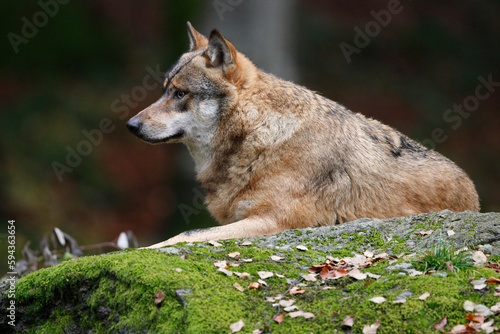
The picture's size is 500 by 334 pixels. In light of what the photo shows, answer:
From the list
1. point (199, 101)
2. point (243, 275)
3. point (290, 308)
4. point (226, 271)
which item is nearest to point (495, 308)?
point (290, 308)

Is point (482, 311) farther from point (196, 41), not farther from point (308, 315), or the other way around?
point (196, 41)

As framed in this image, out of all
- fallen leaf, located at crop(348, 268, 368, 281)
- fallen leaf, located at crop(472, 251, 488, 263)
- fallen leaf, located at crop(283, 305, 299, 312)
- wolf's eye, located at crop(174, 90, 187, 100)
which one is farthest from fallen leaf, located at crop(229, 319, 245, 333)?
wolf's eye, located at crop(174, 90, 187, 100)

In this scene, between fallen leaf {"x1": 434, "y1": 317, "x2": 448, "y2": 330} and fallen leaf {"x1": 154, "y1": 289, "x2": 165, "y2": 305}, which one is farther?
fallen leaf {"x1": 154, "y1": 289, "x2": 165, "y2": 305}

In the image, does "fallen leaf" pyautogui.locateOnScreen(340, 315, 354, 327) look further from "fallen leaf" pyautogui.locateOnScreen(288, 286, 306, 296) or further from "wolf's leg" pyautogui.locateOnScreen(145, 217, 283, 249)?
"wolf's leg" pyautogui.locateOnScreen(145, 217, 283, 249)

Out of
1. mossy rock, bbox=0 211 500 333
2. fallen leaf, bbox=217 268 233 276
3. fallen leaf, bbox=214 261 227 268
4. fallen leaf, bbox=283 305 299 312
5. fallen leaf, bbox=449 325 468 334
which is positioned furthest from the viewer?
fallen leaf, bbox=214 261 227 268

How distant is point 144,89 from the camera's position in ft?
60.2

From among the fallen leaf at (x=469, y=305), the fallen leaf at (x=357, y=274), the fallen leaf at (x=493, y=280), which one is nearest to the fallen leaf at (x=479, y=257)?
the fallen leaf at (x=493, y=280)

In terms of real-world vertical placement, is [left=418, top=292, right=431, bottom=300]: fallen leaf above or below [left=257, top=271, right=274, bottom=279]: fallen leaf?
below

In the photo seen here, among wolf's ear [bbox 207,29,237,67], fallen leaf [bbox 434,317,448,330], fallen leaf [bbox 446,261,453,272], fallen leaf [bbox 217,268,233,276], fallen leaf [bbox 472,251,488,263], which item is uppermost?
wolf's ear [bbox 207,29,237,67]

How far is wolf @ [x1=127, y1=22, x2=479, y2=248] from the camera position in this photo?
6.32 metres

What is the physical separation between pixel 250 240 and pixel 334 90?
1429cm

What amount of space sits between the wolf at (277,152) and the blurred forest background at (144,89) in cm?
610

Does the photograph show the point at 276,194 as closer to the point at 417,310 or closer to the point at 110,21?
the point at 417,310

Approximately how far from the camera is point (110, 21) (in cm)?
1944
